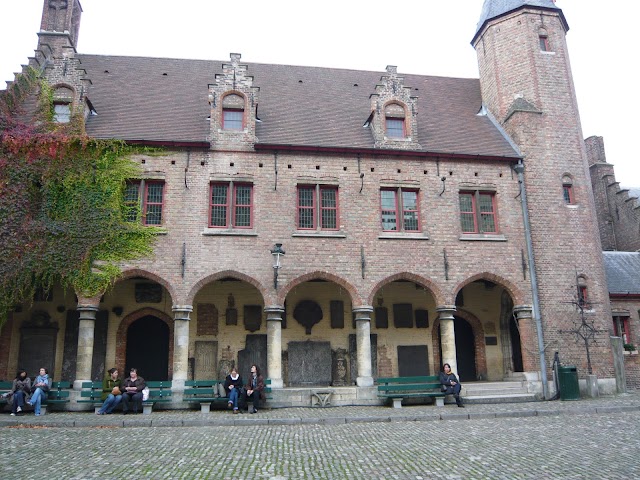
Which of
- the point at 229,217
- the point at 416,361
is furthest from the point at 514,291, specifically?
the point at 229,217

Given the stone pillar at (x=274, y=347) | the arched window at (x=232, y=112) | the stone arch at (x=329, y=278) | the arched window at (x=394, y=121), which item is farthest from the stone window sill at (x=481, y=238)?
the arched window at (x=232, y=112)

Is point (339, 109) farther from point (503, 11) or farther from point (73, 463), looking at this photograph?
point (73, 463)

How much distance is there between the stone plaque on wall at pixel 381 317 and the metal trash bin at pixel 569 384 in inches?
231

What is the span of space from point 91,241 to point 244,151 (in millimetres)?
5504

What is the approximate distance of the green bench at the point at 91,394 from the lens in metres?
14.4

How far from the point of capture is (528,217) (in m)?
18.0

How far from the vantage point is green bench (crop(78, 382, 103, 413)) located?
14352 millimetres

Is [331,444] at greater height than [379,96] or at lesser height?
lesser

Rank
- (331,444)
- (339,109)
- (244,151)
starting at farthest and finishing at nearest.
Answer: (339,109)
(244,151)
(331,444)

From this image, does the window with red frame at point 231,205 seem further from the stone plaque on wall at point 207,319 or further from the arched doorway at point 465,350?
the arched doorway at point 465,350

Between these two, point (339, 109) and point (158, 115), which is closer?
point (158, 115)

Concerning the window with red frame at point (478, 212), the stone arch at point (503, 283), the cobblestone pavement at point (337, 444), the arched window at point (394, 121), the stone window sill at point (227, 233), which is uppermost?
the arched window at point (394, 121)

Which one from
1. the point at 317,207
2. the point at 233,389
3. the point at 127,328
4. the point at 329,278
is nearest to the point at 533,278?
the point at 329,278

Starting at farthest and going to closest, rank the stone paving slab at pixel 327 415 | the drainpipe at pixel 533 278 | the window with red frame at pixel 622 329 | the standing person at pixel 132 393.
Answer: the window with red frame at pixel 622 329 < the drainpipe at pixel 533 278 < the standing person at pixel 132 393 < the stone paving slab at pixel 327 415
